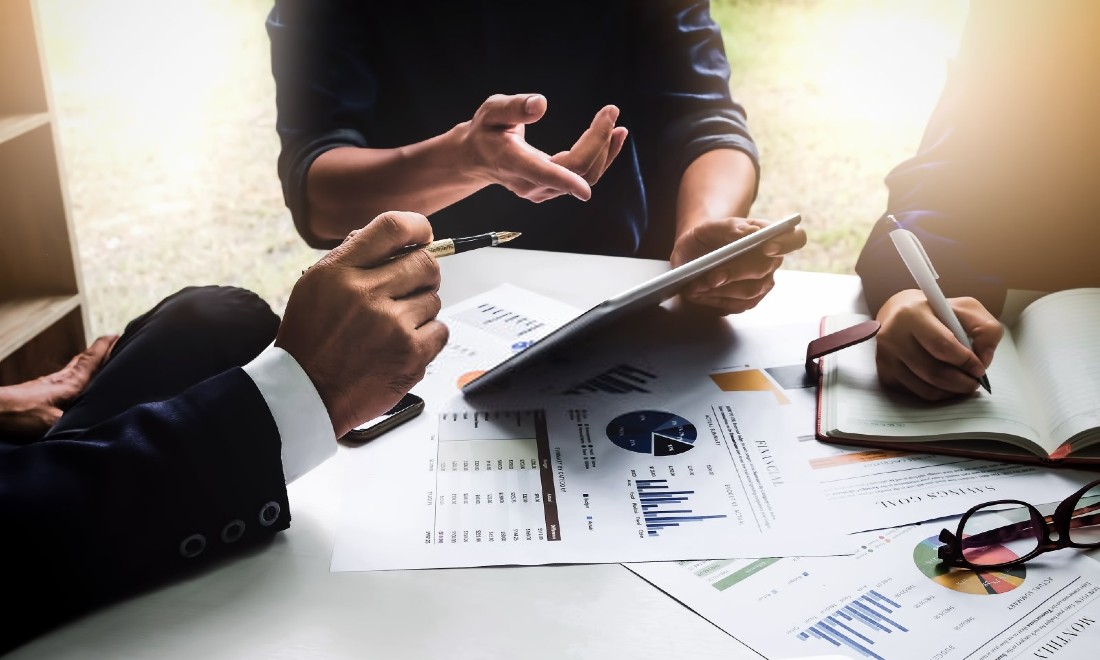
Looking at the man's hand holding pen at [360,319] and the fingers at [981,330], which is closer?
the man's hand holding pen at [360,319]

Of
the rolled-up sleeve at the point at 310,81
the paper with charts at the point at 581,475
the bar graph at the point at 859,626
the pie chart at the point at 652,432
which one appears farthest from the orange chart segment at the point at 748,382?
the rolled-up sleeve at the point at 310,81

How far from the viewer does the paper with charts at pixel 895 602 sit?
2.19ft

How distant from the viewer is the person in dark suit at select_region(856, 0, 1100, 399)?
1.29m

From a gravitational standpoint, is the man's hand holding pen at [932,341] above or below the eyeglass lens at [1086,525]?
above

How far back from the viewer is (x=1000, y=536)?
0.79 meters

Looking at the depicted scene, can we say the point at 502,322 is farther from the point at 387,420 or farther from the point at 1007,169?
the point at 1007,169

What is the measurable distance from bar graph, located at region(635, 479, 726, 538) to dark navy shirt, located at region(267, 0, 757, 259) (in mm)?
826

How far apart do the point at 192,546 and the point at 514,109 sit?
2.30 feet

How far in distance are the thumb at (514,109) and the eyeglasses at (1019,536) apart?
689 millimetres

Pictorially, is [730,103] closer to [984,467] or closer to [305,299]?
[984,467]

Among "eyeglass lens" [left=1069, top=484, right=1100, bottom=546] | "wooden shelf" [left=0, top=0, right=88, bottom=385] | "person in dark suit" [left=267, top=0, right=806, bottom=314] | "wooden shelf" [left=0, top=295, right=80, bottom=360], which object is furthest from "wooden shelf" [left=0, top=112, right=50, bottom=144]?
"eyeglass lens" [left=1069, top=484, right=1100, bottom=546]

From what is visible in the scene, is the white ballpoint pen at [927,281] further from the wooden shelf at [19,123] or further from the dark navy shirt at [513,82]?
the wooden shelf at [19,123]

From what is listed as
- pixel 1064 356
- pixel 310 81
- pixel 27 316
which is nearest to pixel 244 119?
pixel 27 316

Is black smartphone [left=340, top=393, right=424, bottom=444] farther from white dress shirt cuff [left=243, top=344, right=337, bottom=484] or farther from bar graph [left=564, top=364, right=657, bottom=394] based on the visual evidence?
bar graph [left=564, top=364, right=657, bottom=394]
